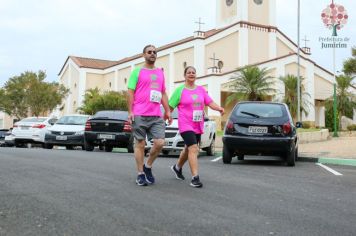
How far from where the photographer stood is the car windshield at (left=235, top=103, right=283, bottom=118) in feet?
36.7

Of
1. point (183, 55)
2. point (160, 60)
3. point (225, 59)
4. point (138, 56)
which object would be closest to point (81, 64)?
point (138, 56)

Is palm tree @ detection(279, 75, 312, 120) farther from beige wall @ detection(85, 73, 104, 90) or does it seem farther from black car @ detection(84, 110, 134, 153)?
beige wall @ detection(85, 73, 104, 90)

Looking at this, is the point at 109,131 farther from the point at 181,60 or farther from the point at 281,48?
the point at 281,48

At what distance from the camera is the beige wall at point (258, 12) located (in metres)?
44.0

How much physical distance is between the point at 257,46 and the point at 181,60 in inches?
286

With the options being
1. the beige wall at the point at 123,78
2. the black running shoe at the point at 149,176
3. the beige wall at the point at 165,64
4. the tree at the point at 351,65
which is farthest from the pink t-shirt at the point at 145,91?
the beige wall at the point at 123,78

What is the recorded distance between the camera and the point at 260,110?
11305 mm

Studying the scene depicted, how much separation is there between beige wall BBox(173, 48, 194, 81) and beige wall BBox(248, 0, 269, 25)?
19.8 feet

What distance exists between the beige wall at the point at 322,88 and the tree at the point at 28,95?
84.2 feet

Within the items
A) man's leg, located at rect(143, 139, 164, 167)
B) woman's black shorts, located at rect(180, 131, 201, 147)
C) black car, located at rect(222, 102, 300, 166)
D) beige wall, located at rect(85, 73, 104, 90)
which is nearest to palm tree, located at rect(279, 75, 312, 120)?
black car, located at rect(222, 102, 300, 166)

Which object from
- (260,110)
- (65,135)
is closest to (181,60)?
(65,135)

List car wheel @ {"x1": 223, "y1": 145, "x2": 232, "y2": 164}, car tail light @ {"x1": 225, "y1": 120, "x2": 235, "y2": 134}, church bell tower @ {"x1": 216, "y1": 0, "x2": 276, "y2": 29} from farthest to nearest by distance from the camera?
church bell tower @ {"x1": 216, "y1": 0, "x2": 276, "y2": 29}, car wheel @ {"x1": 223, "y1": 145, "x2": 232, "y2": 164}, car tail light @ {"x1": 225, "y1": 120, "x2": 235, "y2": 134}

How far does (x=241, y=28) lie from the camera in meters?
43.3

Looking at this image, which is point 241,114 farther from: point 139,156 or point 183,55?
point 183,55
